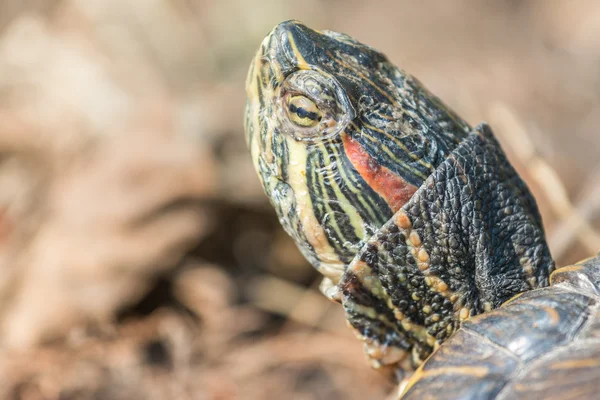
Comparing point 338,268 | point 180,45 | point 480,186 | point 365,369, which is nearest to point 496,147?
point 480,186

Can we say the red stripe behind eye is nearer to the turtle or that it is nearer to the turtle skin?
the turtle

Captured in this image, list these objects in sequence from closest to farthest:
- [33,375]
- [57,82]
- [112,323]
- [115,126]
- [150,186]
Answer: [33,375]
[112,323]
[150,186]
[115,126]
[57,82]

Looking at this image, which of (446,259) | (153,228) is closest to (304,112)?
(446,259)

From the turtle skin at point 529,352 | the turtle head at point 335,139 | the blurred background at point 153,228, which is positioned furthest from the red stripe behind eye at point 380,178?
the blurred background at point 153,228

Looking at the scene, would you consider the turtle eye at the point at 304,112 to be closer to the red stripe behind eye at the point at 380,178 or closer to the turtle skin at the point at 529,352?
the red stripe behind eye at the point at 380,178

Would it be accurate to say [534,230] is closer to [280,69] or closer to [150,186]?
[280,69]

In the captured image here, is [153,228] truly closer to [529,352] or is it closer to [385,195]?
[385,195]
